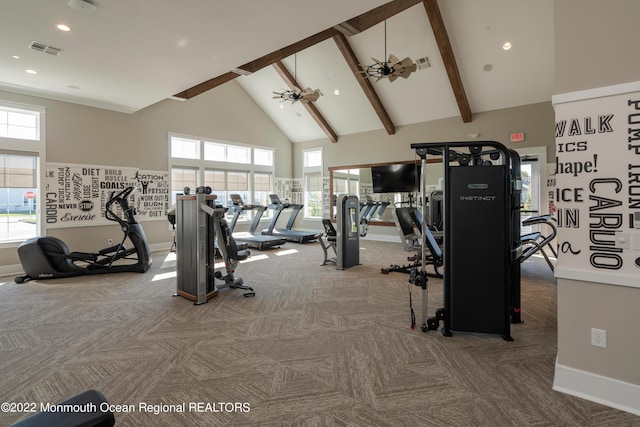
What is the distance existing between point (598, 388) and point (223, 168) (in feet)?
30.2

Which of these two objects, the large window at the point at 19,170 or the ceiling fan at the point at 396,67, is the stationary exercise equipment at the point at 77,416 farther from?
the large window at the point at 19,170

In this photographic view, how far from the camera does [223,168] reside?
9.64 m

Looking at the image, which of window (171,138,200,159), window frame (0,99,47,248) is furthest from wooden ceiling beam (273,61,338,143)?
window frame (0,99,47,248)

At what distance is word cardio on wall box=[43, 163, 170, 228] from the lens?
6.38 m

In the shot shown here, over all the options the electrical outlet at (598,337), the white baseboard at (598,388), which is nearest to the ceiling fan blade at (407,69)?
the electrical outlet at (598,337)

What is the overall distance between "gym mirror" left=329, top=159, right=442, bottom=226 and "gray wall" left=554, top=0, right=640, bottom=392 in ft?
21.0

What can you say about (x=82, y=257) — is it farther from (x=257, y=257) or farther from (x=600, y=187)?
(x=600, y=187)

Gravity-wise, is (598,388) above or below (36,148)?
below

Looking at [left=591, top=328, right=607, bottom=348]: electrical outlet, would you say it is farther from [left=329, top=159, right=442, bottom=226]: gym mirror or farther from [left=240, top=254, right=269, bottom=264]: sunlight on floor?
[left=329, top=159, right=442, bottom=226]: gym mirror

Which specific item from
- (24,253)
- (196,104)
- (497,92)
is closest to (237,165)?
(196,104)

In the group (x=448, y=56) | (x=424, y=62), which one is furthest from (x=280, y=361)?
(x=424, y=62)

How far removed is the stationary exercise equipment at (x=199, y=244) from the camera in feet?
13.3

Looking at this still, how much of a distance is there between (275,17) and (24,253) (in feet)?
17.7

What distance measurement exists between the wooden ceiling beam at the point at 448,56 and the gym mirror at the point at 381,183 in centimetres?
145
